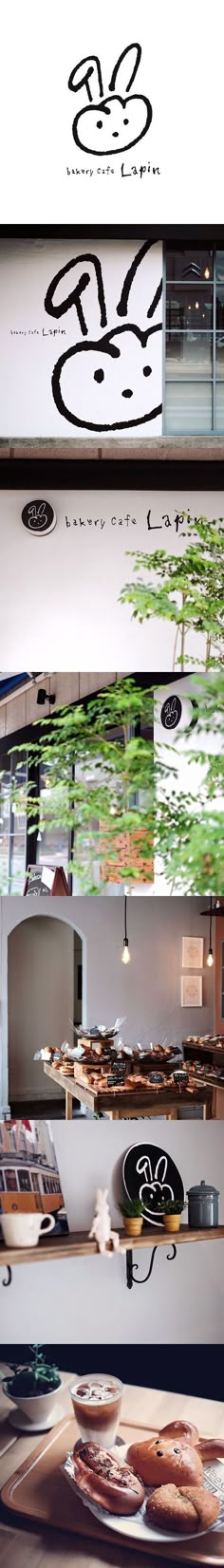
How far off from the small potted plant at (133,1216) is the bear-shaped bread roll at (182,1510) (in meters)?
0.72

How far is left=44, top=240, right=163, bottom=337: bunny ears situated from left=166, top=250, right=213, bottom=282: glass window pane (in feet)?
0.20

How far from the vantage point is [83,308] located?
13.8ft

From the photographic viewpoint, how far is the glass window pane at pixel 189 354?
13.9 ft

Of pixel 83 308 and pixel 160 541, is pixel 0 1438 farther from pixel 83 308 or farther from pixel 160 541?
pixel 83 308

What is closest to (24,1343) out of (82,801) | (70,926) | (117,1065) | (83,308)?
(117,1065)

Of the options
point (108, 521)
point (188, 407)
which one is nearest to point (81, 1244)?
point (108, 521)

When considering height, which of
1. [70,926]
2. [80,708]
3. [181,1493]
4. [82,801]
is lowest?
[181,1493]

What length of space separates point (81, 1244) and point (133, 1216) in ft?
0.61

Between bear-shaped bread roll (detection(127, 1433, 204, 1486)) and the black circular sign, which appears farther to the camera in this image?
the black circular sign

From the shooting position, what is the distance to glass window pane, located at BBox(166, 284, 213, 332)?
13.8 ft

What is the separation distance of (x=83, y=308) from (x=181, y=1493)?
3.68 m
